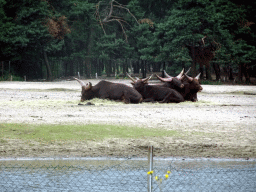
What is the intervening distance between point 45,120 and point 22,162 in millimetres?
4242

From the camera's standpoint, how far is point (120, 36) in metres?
43.8

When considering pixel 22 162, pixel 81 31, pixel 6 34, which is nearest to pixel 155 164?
pixel 22 162

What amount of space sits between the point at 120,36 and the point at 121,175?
37.5 metres

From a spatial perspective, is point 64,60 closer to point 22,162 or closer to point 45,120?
point 45,120

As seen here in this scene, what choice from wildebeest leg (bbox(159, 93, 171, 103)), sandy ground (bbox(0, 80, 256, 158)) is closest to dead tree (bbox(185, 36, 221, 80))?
sandy ground (bbox(0, 80, 256, 158))

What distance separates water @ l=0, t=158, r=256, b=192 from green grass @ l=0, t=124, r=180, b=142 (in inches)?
69.3

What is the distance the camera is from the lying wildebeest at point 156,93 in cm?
1688

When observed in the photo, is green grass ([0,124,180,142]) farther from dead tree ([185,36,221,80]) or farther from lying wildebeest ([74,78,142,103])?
dead tree ([185,36,221,80])

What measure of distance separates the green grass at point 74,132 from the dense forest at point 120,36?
70.7 feet

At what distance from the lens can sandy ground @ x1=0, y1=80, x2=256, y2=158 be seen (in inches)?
338

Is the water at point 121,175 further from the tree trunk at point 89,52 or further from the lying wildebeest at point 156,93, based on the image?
the tree trunk at point 89,52

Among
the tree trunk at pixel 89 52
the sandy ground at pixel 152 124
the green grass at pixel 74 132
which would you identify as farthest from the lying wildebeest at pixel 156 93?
the tree trunk at pixel 89 52

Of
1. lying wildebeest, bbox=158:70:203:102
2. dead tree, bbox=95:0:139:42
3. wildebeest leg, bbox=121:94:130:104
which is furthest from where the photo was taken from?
dead tree, bbox=95:0:139:42

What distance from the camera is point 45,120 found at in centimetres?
1189
